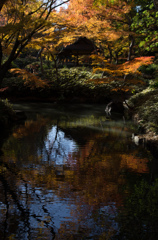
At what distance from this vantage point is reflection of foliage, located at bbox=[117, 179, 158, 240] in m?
3.08

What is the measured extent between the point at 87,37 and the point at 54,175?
48.1ft

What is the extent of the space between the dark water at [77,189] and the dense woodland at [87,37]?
96.4 inches

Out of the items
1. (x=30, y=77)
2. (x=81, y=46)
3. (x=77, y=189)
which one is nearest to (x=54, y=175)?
(x=77, y=189)

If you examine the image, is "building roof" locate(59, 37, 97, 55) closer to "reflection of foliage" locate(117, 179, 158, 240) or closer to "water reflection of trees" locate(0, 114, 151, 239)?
"water reflection of trees" locate(0, 114, 151, 239)

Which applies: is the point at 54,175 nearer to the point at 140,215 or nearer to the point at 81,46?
the point at 140,215

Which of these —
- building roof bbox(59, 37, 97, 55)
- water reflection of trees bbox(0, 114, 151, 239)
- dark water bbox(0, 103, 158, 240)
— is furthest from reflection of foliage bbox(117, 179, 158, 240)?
building roof bbox(59, 37, 97, 55)

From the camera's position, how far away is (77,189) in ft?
14.4

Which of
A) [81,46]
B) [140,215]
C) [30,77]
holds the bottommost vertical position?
[140,215]

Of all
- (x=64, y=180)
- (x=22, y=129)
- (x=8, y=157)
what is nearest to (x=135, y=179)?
(x=64, y=180)

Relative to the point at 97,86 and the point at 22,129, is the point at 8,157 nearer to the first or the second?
the point at 22,129

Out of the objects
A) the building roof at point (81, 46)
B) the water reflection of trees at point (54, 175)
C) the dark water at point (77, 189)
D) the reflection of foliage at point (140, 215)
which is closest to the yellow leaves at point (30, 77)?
the building roof at point (81, 46)

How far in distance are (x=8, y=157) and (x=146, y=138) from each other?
4014mm

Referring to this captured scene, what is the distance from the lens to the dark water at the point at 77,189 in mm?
3178

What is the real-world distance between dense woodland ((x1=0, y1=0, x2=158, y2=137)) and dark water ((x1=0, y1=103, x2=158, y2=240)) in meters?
2.45
